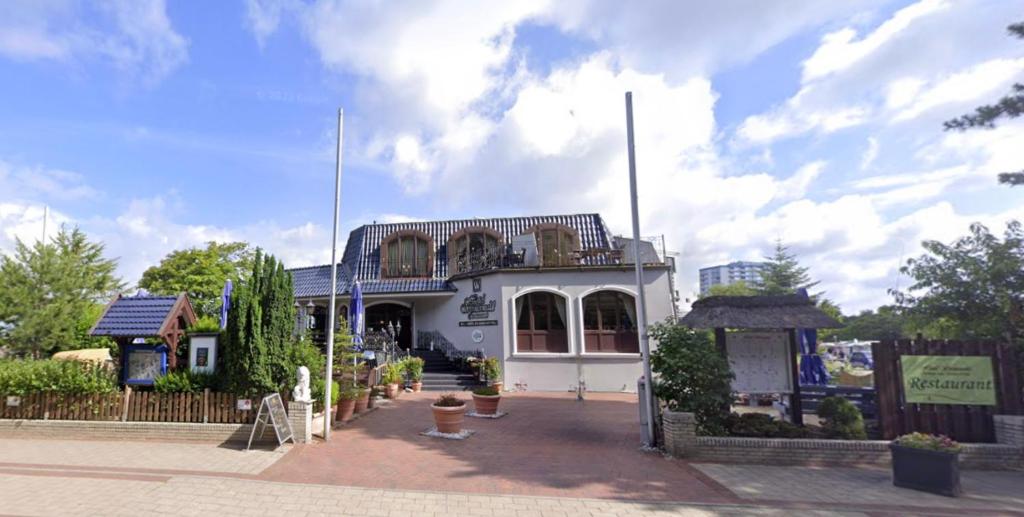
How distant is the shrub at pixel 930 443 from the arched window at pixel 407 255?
1634 centimetres

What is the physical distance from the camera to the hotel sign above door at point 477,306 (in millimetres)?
16688

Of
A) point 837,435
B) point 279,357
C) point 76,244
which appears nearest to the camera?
point 837,435

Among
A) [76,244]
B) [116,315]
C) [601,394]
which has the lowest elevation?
[601,394]

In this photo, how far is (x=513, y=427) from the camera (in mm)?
9766

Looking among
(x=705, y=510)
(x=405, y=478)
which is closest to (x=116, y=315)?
(x=405, y=478)

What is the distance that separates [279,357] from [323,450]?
206 centimetres

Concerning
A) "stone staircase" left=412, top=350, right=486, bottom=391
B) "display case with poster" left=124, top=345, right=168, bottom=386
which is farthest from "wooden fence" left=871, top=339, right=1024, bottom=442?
"display case with poster" left=124, top=345, right=168, bottom=386

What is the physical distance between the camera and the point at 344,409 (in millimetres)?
9781

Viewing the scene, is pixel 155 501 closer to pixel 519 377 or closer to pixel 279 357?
pixel 279 357

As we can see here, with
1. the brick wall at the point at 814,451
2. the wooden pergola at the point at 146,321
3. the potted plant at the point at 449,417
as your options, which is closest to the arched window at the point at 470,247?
the potted plant at the point at 449,417

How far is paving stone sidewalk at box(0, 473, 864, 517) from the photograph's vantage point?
5.16m

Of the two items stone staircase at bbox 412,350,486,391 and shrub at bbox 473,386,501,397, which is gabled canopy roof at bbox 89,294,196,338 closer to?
shrub at bbox 473,386,501,397

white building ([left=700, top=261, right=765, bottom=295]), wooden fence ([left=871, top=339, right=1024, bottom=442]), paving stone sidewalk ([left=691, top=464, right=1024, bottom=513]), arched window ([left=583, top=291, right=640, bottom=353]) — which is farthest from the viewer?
white building ([left=700, top=261, right=765, bottom=295])

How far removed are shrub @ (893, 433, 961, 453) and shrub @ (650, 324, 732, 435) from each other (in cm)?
230
